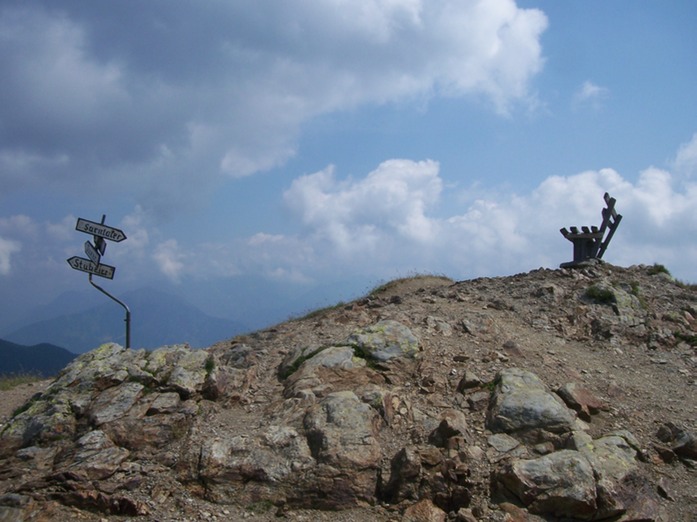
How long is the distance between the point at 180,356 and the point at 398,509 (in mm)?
5983

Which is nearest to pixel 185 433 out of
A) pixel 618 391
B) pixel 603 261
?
pixel 618 391

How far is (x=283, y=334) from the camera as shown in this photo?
47.3ft

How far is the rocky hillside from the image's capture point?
780cm

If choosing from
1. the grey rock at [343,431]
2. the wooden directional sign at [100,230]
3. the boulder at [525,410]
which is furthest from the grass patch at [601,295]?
the wooden directional sign at [100,230]

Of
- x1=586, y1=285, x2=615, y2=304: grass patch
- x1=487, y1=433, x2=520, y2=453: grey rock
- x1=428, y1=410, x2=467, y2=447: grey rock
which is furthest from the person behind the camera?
x1=586, y1=285, x2=615, y2=304: grass patch

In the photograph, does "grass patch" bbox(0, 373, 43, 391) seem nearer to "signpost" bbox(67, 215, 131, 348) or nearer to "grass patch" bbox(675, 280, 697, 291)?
"signpost" bbox(67, 215, 131, 348)

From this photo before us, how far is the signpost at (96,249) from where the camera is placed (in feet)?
41.1

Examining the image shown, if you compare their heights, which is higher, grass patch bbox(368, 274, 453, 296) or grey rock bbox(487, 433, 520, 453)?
grass patch bbox(368, 274, 453, 296)

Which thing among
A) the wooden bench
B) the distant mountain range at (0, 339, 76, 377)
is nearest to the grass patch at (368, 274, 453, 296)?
the wooden bench

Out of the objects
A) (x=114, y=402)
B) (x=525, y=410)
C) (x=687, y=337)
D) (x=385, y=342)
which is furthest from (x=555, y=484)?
(x=687, y=337)

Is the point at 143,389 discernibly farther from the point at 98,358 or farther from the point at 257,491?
the point at 257,491

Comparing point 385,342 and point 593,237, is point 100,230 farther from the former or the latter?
point 593,237

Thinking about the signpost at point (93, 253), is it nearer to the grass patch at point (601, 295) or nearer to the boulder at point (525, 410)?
the boulder at point (525, 410)

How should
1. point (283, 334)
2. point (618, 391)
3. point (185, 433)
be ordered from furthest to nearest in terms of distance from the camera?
point (283, 334) → point (618, 391) → point (185, 433)
